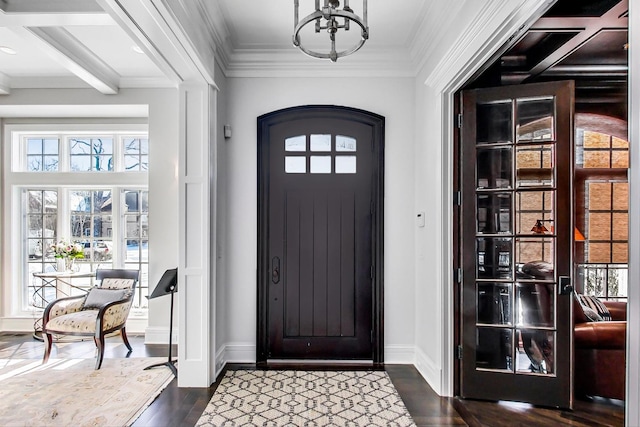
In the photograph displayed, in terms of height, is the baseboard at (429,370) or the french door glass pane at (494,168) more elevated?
the french door glass pane at (494,168)

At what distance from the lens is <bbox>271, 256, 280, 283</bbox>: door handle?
3.67m

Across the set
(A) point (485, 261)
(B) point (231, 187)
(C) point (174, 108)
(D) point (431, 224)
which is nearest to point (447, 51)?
(D) point (431, 224)

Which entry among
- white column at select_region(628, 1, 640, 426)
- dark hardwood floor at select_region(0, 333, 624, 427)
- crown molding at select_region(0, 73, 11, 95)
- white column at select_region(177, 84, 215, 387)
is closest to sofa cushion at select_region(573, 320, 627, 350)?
dark hardwood floor at select_region(0, 333, 624, 427)

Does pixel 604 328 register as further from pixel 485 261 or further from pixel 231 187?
pixel 231 187

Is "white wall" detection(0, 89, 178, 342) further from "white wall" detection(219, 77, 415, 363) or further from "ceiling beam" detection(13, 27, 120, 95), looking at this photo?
"white wall" detection(219, 77, 415, 363)

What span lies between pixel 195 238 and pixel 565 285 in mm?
2814

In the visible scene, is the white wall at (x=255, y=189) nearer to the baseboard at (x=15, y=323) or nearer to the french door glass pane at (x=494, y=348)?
Result: the french door glass pane at (x=494, y=348)

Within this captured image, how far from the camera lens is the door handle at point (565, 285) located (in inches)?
107

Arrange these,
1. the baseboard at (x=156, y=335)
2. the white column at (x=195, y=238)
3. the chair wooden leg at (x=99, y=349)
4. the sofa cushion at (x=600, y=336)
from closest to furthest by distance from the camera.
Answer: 1. the sofa cushion at (x=600, y=336)
2. the white column at (x=195, y=238)
3. the chair wooden leg at (x=99, y=349)
4. the baseboard at (x=156, y=335)

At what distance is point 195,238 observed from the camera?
3.17m

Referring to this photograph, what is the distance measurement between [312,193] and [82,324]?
2507 mm

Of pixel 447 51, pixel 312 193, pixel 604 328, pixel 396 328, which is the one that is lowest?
pixel 396 328

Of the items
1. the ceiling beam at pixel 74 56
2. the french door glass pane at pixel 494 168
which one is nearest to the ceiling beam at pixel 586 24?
the french door glass pane at pixel 494 168

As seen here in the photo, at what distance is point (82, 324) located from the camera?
365cm
